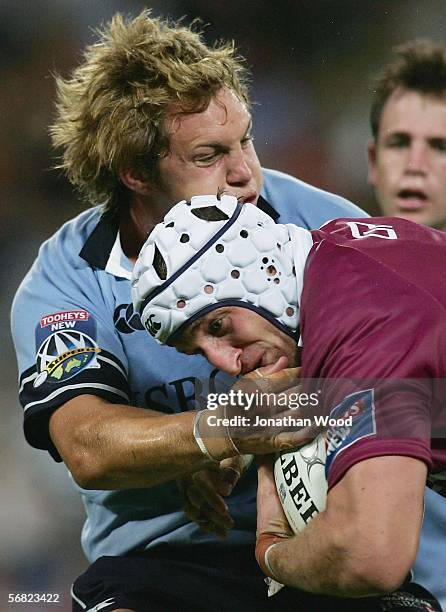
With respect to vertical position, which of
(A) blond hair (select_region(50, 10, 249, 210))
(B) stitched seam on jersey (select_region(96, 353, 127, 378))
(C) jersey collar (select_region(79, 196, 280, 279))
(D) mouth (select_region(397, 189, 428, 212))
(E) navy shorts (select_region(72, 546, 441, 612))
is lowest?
(E) navy shorts (select_region(72, 546, 441, 612))

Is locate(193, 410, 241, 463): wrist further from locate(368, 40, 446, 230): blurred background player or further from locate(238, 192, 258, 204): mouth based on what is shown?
locate(368, 40, 446, 230): blurred background player

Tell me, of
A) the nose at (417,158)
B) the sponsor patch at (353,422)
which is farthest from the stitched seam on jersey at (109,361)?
the nose at (417,158)

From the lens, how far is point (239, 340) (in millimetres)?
1567

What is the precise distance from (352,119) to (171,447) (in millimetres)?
1098

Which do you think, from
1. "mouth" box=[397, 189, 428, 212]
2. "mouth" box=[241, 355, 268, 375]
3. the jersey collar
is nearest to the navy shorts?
"mouth" box=[241, 355, 268, 375]

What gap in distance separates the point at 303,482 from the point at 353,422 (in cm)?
24

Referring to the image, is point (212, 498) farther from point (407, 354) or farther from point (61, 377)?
point (407, 354)

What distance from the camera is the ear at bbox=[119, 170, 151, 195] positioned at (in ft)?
7.00

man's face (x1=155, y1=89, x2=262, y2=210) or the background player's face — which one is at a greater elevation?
man's face (x1=155, y1=89, x2=262, y2=210)

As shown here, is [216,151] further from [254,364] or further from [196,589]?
[196,589]

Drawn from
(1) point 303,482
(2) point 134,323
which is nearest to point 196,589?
(1) point 303,482

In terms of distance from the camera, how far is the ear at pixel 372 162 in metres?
2.38

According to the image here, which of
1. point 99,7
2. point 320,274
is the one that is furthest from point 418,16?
point 320,274

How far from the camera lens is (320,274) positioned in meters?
1.46
